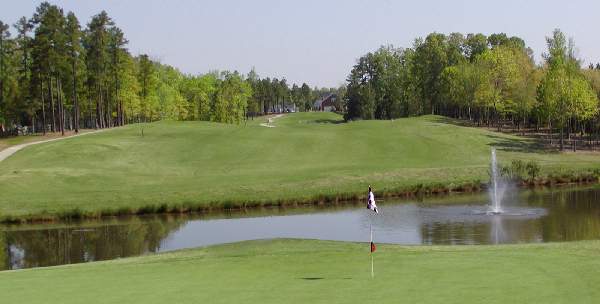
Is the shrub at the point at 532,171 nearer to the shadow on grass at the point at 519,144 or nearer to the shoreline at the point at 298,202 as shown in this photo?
the shoreline at the point at 298,202

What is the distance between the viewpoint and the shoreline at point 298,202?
1831 inches

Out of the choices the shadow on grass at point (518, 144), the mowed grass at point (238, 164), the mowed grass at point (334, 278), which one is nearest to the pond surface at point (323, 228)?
the mowed grass at point (238, 164)

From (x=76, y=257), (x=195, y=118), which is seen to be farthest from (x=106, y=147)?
(x=195, y=118)

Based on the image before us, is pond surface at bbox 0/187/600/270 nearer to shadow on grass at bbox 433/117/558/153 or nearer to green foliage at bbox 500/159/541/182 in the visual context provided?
green foliage at bbox 500/159/541/182

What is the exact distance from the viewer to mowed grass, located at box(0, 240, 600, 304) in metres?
15.5

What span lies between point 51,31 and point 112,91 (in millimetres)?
28981

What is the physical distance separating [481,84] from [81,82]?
200 ft

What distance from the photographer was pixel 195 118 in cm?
15212

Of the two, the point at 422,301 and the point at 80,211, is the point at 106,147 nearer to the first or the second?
the point at 80,211

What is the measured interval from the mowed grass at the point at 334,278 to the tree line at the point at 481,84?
65.4 m

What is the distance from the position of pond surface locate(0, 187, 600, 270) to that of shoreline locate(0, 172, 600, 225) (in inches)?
41.9

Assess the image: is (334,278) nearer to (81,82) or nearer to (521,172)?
(521,172)

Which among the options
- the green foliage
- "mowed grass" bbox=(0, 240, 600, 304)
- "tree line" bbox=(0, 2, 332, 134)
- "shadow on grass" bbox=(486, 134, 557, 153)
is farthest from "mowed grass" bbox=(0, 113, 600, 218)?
"mowed grass" bbox=(0, 240, 600, 304)

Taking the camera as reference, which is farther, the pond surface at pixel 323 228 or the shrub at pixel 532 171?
the shrub at pixel 532 171
